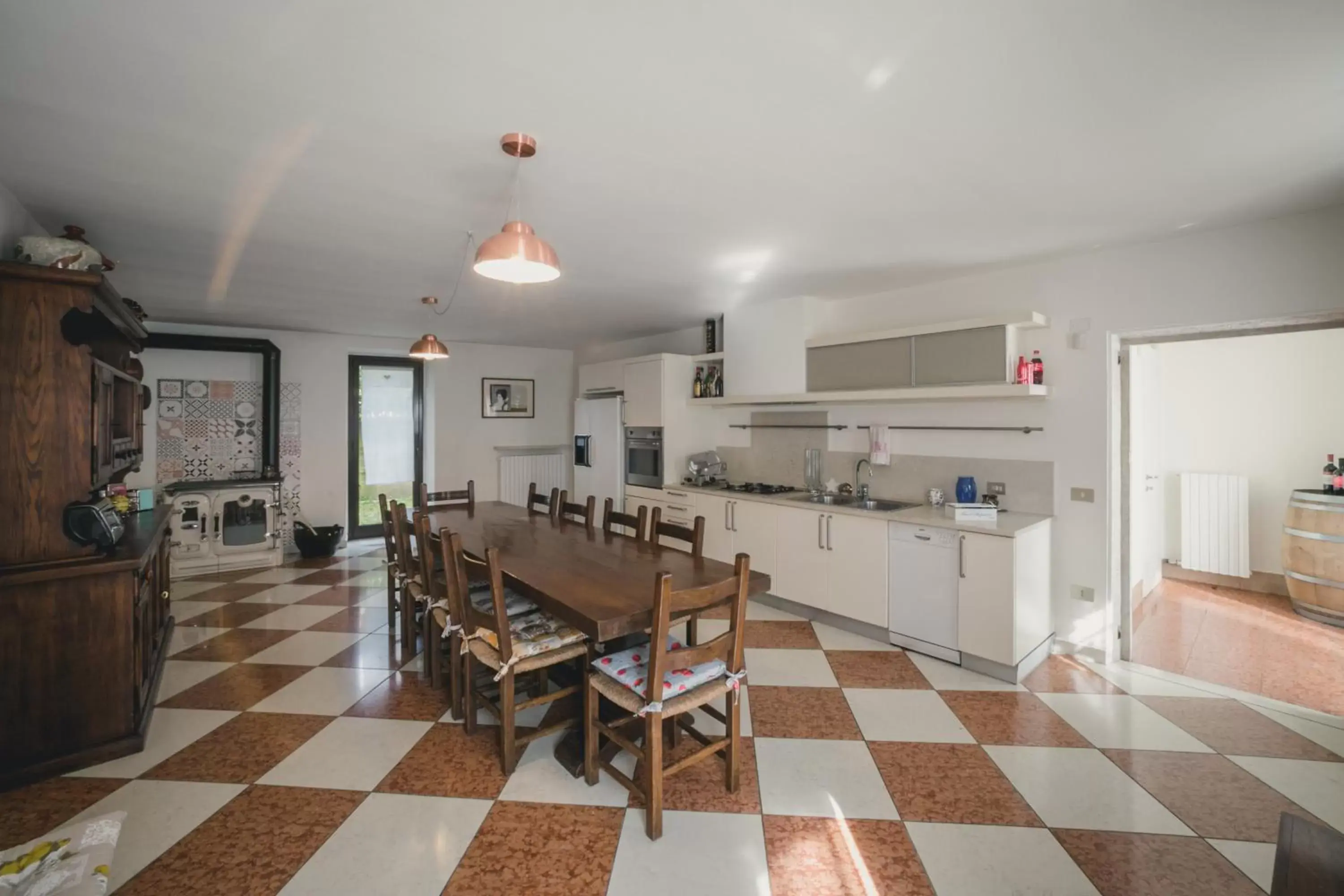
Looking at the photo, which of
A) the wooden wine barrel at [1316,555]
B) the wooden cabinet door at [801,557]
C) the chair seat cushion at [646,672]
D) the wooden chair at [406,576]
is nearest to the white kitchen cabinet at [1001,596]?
the wooden cabinet door at [801,557]

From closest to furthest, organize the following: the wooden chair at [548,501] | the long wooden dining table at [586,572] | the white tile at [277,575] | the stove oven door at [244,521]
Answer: the long wooden dining table at [586,572]
the wooden chair at [548,501]
the white tile at [277,575]
the stove oven door at [244,521]

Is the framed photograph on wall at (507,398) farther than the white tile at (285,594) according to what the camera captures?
Yes

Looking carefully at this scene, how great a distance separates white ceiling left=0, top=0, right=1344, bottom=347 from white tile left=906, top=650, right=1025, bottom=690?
2.34 metres

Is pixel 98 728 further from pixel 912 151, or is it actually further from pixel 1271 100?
pixel 1271 100

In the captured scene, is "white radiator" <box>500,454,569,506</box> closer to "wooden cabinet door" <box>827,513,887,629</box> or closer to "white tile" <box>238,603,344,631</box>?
"white tile" <box>238,603,344,631</box>

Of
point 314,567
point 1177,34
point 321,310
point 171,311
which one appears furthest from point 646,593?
point 171,311

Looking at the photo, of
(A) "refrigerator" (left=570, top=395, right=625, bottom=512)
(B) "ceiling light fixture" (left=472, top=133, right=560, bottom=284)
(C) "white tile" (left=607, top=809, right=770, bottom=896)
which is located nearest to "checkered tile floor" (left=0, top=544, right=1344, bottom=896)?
(C) "white tile" (left=607, top=809, right=770, bottom=896)

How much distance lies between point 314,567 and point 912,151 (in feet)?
19.0

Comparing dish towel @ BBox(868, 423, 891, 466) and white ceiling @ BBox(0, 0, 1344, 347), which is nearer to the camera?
white ceiling @ BBox(0, 0, 1344, 347)

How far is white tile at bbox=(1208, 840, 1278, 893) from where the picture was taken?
5.80 feet

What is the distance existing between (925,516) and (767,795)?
2017 millimetres

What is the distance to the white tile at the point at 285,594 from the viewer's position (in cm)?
443

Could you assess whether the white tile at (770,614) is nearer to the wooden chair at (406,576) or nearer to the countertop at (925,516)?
the countertop at (925,516)

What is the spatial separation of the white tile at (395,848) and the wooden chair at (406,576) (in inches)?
45.9
